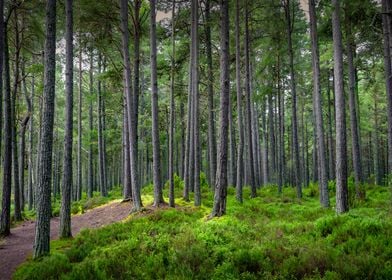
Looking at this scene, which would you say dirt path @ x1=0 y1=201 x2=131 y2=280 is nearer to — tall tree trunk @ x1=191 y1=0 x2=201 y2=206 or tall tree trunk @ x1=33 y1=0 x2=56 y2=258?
tall tree trunk @ x1=33 y1=0 x2=56 y2=258

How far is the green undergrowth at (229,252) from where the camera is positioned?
5.82 meters

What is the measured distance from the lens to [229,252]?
678cm

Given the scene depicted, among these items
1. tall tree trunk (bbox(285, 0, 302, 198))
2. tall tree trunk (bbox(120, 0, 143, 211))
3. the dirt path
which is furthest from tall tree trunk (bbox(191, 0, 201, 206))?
tall tree trunk (bbox(285, 0, 302, 198))

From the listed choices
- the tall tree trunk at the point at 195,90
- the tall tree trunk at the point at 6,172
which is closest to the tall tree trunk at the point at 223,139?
the tall tree trunk at the point at 195,90

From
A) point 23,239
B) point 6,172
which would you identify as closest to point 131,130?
point 6,172

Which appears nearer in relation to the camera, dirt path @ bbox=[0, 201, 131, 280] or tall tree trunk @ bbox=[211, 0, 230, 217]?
dirt path @ bbox=[0, 201, 131, 280]

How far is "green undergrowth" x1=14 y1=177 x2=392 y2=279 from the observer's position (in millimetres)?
5820

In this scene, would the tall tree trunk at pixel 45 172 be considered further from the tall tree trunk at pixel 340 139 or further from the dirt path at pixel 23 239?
the tall tree trunk at pixel 340 139

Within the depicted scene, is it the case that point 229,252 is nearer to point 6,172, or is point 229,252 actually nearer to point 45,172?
point 45,172

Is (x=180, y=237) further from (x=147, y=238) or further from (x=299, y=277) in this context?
(x=299, y=277)

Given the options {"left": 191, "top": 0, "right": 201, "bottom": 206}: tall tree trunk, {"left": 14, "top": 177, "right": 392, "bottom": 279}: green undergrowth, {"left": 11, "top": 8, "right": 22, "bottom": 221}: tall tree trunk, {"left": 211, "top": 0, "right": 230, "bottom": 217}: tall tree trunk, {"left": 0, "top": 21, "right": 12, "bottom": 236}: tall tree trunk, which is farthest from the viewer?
{"left": 191, "top": 0, "right": 201, "bottom": 206}: tall tree trunk

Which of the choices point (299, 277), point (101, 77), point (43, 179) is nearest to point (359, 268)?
point (299, 277)

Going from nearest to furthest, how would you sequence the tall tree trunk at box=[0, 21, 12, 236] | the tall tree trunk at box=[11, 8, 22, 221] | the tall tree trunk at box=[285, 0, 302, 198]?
1. the tall tree trunk at box=[0, 21, 12, 236]
2. the tall tree trunk at box=[11, 8, 22, 221]
3. the tall tree trunk at box=[285, 0, 302, 198]

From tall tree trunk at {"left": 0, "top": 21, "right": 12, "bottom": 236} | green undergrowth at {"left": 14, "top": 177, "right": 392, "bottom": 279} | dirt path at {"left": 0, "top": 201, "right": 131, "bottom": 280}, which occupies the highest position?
tall tree trunk at {"left": 0, "top": 21, "right": 12, "bottom": 236}
